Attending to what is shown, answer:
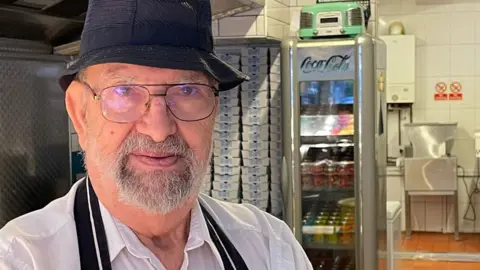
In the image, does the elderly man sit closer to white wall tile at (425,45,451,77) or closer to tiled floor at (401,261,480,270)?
tiled floor at (401,261,480,270)

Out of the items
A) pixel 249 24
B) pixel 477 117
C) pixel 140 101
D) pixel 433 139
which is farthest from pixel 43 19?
pixel 477 117

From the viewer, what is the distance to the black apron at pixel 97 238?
4.14 ft

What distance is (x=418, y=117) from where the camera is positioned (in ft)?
25.5

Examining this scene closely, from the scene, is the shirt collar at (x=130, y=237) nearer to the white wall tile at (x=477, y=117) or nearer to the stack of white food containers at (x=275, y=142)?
the stack of white food containers at (x=275, y=142)

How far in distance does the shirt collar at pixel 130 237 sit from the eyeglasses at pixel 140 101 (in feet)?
0.72

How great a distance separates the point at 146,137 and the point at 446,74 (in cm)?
701

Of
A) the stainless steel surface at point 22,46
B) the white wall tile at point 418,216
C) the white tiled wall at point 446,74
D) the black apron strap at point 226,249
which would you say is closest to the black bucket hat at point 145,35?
the black apron strap at point 226,249

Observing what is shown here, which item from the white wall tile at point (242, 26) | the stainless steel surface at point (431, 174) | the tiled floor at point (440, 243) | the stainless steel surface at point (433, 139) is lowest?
the tiled floor at point (440, 243)

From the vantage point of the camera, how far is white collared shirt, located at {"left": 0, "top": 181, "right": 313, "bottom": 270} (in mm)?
1198

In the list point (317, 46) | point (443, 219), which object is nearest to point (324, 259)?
point (317, 46)

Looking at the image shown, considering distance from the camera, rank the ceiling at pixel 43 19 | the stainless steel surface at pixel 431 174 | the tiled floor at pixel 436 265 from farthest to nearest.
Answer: the stainless steel surface at pixel 431 174 < the tiled floor at pixel 436 265 < the ceiling at pixel 43 19

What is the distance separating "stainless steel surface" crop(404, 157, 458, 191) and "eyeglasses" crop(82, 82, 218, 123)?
6300mm

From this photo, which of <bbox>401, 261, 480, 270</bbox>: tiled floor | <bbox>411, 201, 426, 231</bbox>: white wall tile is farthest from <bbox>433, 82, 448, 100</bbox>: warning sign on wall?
<bbox>401, 261, 480, 270</bbox>: tiled floor

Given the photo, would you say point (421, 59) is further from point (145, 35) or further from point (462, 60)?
point (145, 35)
